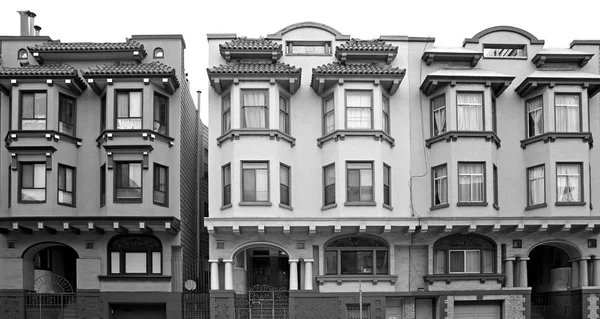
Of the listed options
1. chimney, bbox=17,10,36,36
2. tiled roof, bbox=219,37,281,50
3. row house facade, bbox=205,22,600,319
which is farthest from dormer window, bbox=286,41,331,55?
chimney, bbox=17,10,36,36

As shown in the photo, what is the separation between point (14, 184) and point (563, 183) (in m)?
22.2

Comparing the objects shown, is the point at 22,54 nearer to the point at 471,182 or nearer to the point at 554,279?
the point at 471,182

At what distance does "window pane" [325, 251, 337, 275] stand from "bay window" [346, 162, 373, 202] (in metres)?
2.53

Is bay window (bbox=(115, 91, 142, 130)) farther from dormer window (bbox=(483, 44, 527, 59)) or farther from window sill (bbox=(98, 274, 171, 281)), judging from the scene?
dormer window (bbox=(483, 44, 527, 59))

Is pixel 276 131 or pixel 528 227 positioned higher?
pixel 276 131

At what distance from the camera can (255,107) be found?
29922mm

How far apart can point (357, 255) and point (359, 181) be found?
10.4 ft

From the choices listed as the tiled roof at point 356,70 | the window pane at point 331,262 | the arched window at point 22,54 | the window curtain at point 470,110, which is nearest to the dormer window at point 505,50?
the window curtain at point 470,110

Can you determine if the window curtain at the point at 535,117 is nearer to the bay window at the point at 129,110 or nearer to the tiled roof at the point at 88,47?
the bay window at the point at 129,110

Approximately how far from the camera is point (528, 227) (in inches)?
1156

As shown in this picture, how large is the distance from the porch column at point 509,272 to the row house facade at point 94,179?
13115 mm

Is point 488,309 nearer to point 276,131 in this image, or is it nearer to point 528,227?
point 528,227

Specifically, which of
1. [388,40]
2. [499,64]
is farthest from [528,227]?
[388,40]

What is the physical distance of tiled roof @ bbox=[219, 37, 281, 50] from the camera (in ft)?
99.6
